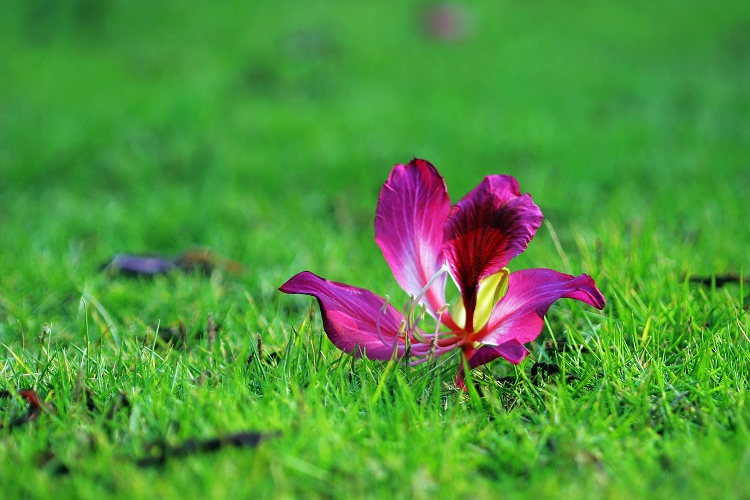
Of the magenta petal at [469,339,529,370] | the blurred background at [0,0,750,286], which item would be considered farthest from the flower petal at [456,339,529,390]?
the blurred background at [0,0,750,286]

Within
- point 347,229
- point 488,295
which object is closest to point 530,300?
point 488,295

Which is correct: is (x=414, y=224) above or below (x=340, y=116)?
below

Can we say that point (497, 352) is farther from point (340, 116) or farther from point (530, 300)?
point (340, 116)

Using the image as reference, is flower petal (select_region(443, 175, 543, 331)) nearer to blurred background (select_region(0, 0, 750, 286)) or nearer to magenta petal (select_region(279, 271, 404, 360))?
magenta petal (select_region(279, 271, 404, 360))

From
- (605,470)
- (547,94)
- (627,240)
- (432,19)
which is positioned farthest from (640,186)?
(432,19)

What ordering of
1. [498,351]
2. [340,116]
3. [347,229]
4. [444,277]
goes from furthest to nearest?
[340,116] < [347,229] < [444,277] < [498,351]

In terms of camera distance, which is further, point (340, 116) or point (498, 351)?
point (340, 116)

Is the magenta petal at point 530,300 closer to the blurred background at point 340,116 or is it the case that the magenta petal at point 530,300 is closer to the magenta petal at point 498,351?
the magenta petal at point 498,351
